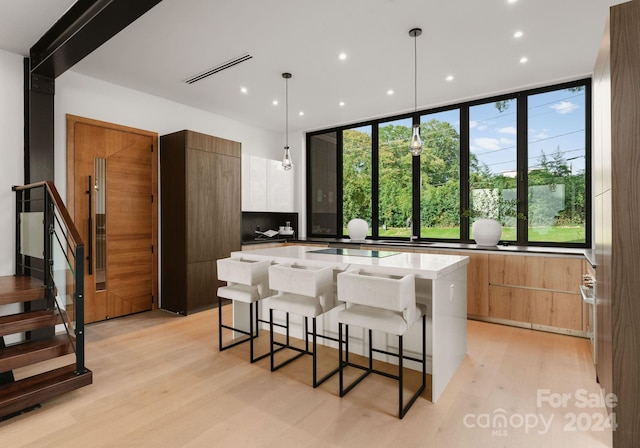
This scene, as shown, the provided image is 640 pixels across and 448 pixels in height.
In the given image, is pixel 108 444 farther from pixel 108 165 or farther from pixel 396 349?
pixel 108 165

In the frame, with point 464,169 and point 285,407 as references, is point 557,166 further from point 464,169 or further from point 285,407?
point 285,407

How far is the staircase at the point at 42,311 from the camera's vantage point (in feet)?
7.77

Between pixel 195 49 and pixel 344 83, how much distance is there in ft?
5.99

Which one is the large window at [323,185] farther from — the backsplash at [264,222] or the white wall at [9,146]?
the white wall at [9,146]

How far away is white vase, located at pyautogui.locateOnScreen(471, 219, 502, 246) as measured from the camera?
174 inches

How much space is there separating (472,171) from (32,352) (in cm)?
522

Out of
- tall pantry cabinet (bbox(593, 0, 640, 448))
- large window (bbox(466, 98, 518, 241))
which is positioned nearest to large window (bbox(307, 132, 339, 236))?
large window (bbox(466, 98, 518, 241))

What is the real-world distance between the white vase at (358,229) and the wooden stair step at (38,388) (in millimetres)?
3946

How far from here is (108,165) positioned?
14.3 ft

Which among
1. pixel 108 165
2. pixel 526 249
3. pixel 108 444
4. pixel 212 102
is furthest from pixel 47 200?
pixel 526 249

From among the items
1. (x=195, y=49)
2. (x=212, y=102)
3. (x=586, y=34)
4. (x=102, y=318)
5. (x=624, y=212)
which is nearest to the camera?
(x=624, y=212)

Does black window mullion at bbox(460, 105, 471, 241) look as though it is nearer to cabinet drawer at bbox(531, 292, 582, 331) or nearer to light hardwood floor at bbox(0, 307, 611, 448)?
cabinet drawer at bbox(531, 292, 582, 331)

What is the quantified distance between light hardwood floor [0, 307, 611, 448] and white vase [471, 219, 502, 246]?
147cm

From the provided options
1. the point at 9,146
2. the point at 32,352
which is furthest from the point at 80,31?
the point at 32,352
